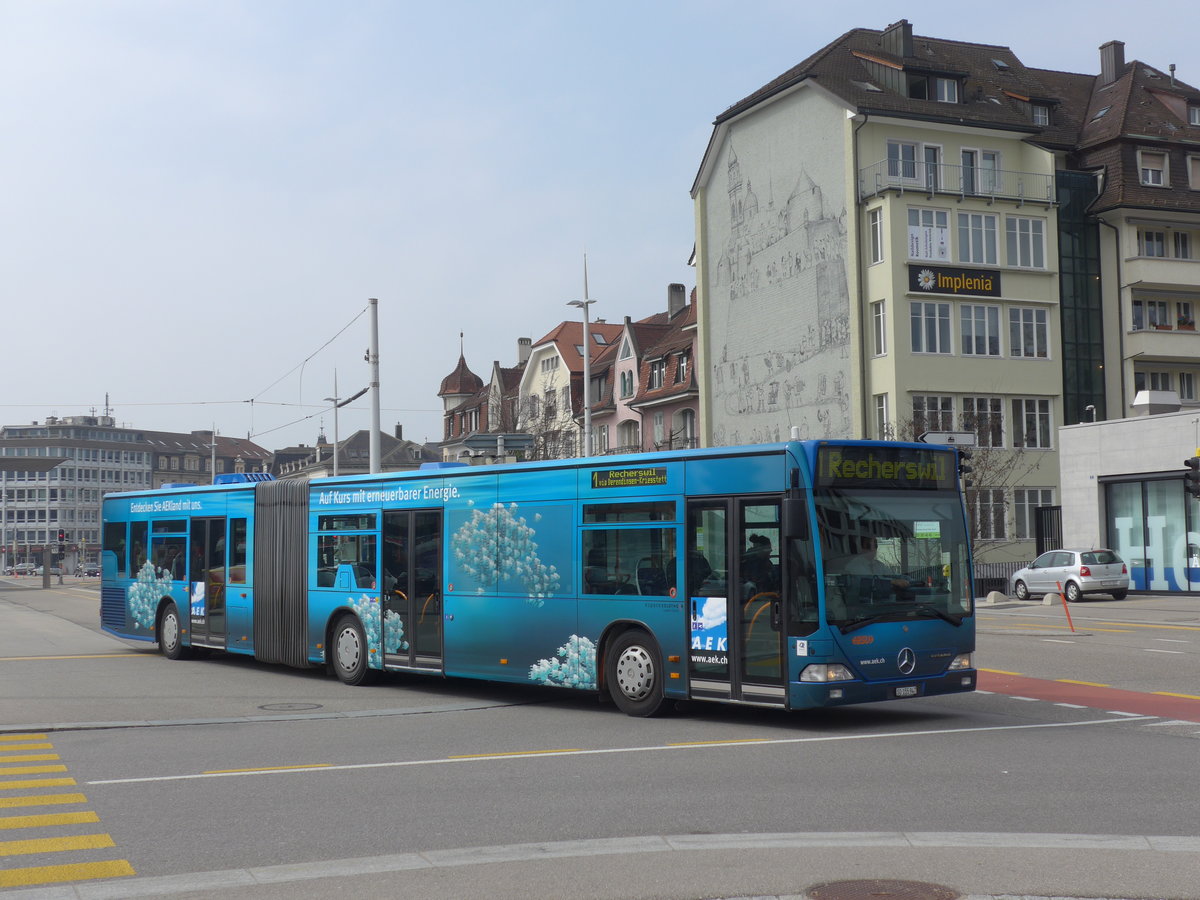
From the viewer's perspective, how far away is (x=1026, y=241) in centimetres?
5366

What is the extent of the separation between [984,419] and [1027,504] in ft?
14.2

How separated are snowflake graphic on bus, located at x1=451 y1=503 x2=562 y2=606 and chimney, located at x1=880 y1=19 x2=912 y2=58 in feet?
149

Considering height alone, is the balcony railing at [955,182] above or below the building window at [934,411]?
above

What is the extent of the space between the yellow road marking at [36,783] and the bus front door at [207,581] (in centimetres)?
1106

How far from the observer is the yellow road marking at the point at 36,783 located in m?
10.2

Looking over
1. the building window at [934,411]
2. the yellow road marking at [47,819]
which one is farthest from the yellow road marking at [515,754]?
the building window at [934,411]

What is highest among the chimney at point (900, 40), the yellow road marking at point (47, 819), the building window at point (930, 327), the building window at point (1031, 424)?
the chimney at point (900, 40)

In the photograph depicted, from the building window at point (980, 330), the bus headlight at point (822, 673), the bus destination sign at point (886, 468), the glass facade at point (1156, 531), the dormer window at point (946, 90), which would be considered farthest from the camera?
the dormer window at point (946, 90)

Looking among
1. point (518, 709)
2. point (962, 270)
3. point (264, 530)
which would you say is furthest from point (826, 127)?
point (518, 709)

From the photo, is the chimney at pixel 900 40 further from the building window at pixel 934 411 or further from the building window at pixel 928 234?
the building window at pixel 934 411

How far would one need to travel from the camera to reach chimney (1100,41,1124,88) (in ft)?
212

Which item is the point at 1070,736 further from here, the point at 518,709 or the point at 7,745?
the point at 7,745

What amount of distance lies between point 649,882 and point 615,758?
4407 millimetres

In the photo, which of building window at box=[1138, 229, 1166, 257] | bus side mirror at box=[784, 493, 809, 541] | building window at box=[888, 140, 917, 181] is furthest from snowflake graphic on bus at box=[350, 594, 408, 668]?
building window at box=[1138, 229, 1166, 257]
